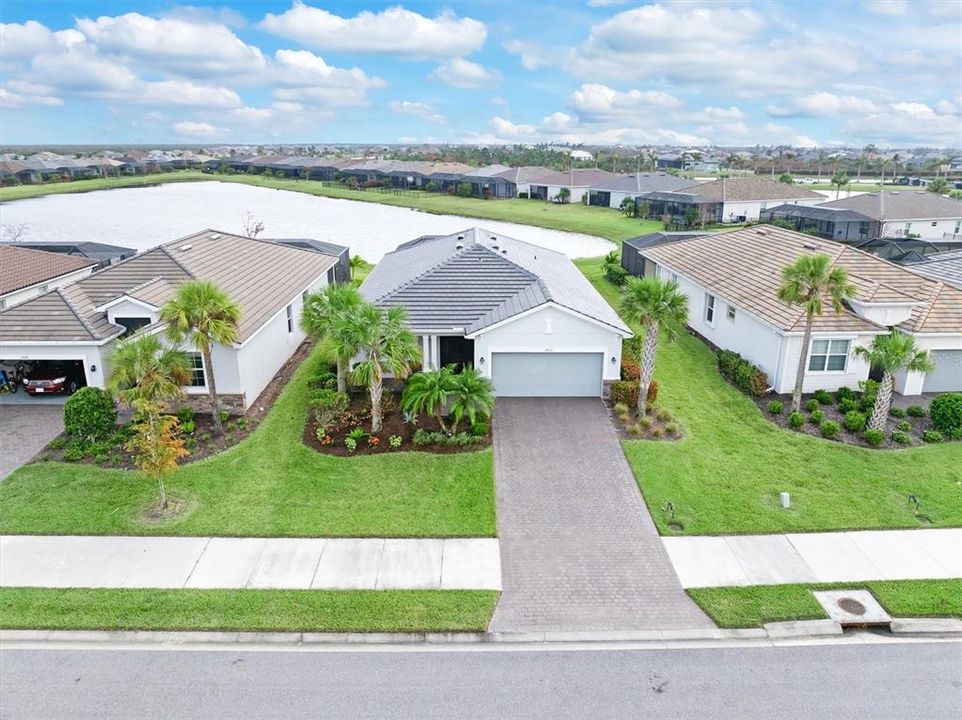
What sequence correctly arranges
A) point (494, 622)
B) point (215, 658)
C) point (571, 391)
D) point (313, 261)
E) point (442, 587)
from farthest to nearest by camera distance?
point (313, 261) → point (571, 391) → point (442, 587) → point (494, 622) → point (215, 658)

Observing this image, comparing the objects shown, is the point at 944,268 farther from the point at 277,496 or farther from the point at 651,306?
the point at 277,496

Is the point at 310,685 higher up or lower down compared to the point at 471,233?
lower down

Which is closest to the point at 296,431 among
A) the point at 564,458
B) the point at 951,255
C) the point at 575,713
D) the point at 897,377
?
the point at 564,458

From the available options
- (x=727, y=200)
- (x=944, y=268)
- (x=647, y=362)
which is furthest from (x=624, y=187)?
(x=647, y=362)

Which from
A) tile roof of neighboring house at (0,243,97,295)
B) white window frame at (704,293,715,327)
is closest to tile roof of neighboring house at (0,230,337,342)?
tile roof of neighboring house at (0,243,97,295)

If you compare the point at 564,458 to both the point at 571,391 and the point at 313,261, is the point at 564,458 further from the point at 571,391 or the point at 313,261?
the point at 313,261

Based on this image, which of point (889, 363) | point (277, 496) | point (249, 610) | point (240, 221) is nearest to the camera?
point (249, 610)

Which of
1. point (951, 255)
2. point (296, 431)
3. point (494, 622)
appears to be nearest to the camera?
point (494, 622)
